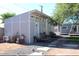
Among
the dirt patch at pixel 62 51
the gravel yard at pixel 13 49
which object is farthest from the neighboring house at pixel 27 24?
the dirt patch at pixel 62 51

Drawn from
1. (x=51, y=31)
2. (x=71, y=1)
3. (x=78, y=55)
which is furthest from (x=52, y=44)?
(x=71, y=1)

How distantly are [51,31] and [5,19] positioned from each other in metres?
2.24

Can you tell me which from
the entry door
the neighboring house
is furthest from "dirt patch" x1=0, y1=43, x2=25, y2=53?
the entry door

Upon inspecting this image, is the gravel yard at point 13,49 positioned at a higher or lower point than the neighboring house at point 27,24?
lower

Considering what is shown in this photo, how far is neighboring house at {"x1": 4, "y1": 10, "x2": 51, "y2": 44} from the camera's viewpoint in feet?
40.2

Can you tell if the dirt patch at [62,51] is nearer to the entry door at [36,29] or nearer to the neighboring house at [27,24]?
→ the neighboring house at [27,24]

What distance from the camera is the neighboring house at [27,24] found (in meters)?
12.3

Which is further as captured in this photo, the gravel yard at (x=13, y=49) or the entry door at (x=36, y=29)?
the entry door at (x=36, y=29)

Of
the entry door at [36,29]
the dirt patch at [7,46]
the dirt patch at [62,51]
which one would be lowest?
the dirt patch at [62,51]

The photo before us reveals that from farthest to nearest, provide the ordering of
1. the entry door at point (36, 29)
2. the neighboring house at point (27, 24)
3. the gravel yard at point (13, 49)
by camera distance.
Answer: the entry door at point (36, 29) → the neighboring house at point (27, 24) → the gravel yard at point (13, 49)

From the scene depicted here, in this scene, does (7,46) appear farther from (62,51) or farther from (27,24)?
(62,51)

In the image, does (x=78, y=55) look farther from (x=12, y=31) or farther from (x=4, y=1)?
(x=4, y=1)

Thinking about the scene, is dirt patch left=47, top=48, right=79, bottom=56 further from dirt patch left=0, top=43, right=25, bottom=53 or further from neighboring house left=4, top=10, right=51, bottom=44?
dirt patch left=0, top=43, right=25, bottom=53

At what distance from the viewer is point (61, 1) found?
1170 centimetres
